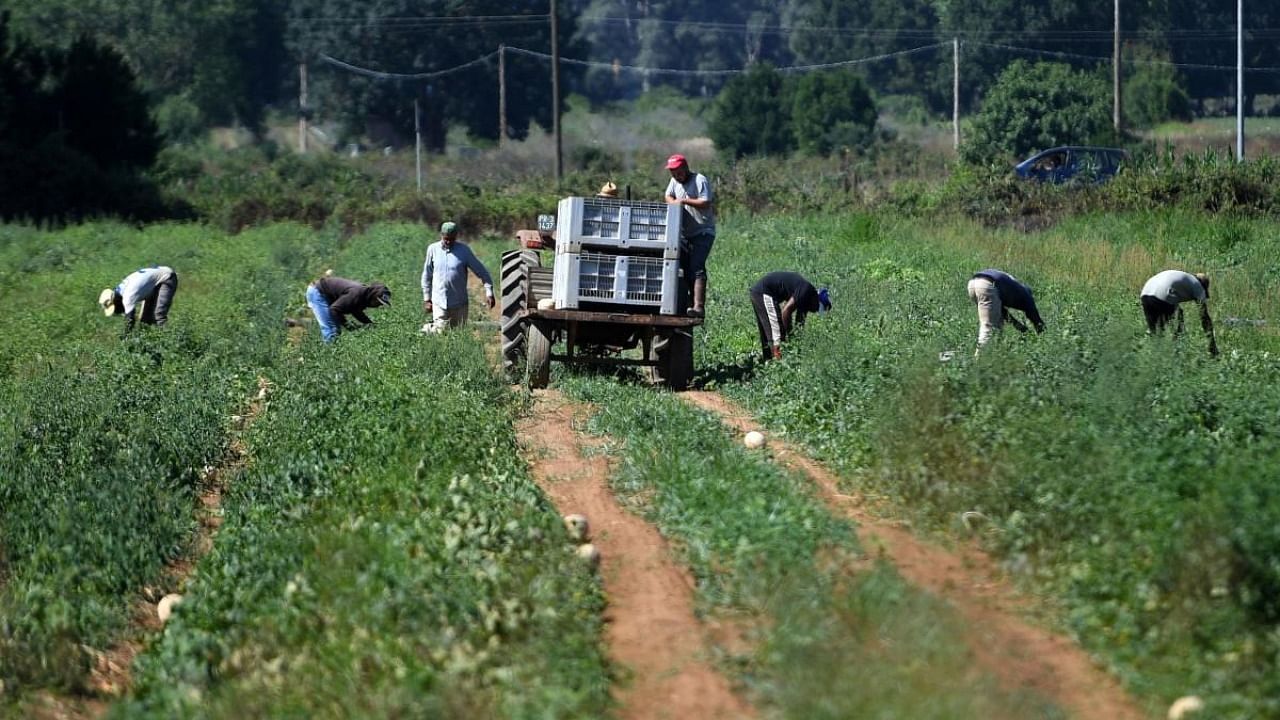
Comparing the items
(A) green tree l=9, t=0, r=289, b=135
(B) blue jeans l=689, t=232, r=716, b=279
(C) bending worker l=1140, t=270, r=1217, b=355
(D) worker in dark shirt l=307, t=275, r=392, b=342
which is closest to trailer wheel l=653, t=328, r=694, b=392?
(B) blue jeans l=689, t=232, r=716, b=279

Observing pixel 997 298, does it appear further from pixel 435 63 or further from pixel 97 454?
pixel 435 63

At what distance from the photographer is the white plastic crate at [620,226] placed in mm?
15344

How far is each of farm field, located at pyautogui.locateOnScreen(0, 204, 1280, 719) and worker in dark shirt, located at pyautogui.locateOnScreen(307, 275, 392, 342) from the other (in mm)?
1034

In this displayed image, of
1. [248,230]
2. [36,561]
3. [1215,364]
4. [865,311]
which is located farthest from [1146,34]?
[36,561]

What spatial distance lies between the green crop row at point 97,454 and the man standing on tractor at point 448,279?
1.79 meters

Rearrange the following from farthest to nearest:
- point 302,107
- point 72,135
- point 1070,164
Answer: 1. point 302,107
2. point 72,135
3. point 1070,164

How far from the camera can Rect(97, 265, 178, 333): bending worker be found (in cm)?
1962

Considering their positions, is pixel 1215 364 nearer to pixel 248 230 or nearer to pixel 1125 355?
pixel 1125 355

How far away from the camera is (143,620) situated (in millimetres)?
10695

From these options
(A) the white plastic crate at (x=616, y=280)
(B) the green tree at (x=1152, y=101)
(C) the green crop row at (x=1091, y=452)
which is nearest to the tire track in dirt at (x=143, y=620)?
(A) the white plastic crate at (x=616, y=280)

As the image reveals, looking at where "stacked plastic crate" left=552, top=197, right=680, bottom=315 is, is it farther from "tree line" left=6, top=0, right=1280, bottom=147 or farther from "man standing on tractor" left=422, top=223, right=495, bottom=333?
"tree line" left=6, top=0, right=1280, bottom=147

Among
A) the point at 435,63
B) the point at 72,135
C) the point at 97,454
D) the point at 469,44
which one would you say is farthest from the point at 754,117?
the point at 97,454

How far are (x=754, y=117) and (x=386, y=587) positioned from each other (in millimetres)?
62979

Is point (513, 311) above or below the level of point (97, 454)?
above
